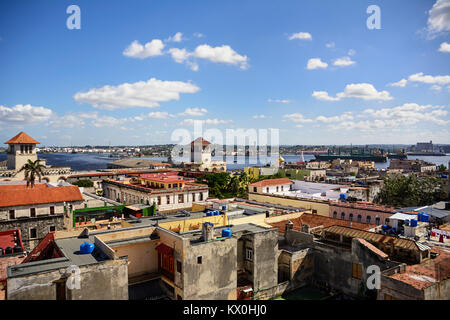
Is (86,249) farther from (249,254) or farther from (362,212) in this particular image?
(362,212)

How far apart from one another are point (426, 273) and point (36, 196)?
31.7 meters

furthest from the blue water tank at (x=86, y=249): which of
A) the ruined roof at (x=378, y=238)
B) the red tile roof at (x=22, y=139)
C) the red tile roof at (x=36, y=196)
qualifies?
the red tile roof at (x=22, y=139)

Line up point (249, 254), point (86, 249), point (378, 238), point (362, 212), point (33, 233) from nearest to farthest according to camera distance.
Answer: point (86, 249)
point (249, 254)
point (378, 238)
point (33, 233)
point (362, 212)

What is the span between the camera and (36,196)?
98.9 ft

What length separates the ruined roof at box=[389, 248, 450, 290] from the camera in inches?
596

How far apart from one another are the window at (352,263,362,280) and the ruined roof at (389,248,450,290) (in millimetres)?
2679

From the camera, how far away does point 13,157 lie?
225ft

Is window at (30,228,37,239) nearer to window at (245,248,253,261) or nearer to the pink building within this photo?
window at (245,248,253,261)

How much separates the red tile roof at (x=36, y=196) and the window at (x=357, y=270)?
86.5 ft

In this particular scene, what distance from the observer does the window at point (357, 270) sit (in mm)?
19125

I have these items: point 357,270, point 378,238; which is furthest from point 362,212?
point 357,270
